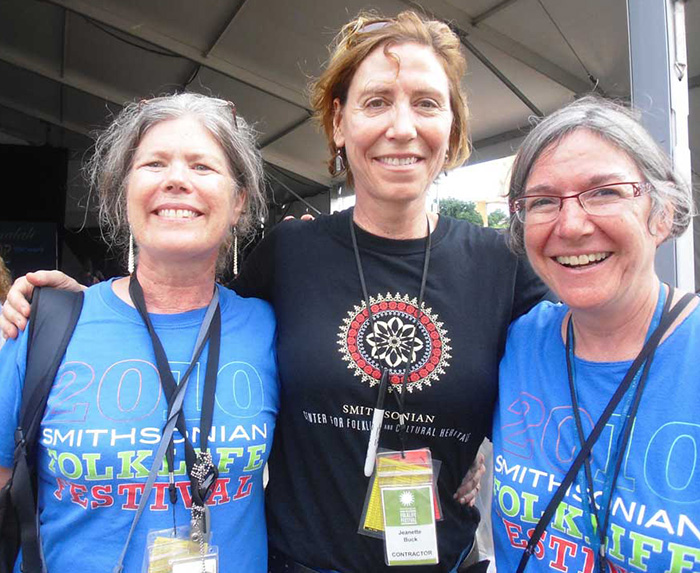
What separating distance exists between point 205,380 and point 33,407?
0.35 metres

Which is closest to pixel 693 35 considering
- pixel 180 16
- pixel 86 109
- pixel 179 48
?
pixel 180 16

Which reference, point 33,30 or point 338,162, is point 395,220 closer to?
point 338,162

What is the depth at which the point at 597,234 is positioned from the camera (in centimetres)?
107

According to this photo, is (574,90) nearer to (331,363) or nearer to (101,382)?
(331,363)

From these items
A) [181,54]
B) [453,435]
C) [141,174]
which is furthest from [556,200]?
[181,54]

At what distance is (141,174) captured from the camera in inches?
53.3

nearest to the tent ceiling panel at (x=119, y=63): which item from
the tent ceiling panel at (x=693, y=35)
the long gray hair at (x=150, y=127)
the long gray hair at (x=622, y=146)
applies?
the tent ceiling panel at (x=693, y=35)

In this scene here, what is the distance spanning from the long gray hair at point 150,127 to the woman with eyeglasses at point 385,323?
22cm

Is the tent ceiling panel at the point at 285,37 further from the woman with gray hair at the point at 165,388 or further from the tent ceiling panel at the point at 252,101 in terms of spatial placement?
the woman with gray hair at the point at 165,388

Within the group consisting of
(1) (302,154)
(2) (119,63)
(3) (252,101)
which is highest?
(2) (119,63)

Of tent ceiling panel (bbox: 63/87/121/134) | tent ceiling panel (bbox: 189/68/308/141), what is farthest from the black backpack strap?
tent ceiling panel (bbox: 63/87/121/134)

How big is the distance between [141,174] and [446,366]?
0.86 meters

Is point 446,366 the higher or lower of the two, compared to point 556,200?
lower

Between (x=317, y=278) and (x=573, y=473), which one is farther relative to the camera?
(x=317, y=278)
